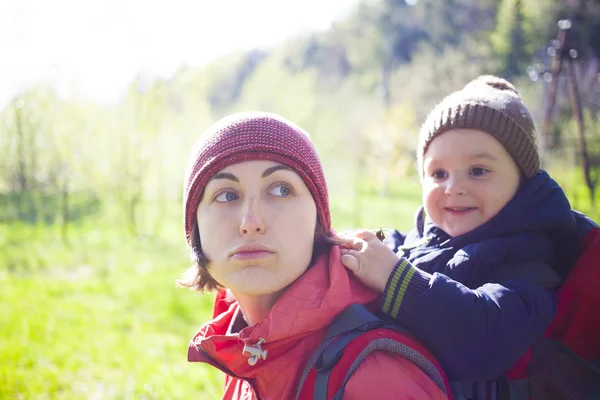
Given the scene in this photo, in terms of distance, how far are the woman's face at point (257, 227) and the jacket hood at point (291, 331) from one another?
0.08 meters

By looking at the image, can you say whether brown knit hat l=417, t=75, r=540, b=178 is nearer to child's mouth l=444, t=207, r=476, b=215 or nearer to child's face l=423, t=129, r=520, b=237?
child's face l=423, t=129, r=520, b=237

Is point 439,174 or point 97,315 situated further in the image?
point 97,315

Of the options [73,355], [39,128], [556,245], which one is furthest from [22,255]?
[556,245]

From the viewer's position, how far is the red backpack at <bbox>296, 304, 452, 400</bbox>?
132 cm

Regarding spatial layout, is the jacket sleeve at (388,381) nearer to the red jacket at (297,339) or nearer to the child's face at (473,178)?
the red jacket at (297,339)

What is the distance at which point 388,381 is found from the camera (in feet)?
4.25

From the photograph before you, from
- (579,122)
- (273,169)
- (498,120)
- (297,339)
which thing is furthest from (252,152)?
(579,122)

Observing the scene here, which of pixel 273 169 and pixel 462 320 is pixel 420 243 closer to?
pixel 462 320

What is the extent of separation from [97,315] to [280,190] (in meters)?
5.96

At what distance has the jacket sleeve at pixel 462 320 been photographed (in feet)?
4.90

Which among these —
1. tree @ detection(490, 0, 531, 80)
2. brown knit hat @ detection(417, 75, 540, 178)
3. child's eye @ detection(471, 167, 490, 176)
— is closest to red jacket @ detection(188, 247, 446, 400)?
child's eye @ detection(471, 167, 490, 176)

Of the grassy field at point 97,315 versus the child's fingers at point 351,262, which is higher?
the child's fingers at point 351,262

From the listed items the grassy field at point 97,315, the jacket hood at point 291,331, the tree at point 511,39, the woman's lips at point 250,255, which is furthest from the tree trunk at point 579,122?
the woman's lips at point 250,255

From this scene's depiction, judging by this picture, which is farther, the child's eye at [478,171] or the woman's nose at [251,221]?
the child's eye at [478,171]
